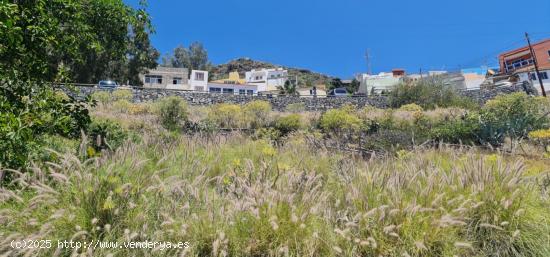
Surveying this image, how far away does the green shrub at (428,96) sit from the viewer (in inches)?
1067

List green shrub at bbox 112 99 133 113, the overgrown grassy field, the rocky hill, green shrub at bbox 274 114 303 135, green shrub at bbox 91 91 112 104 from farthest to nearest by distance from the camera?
the rocky hill → green shrub at bbox 91 91 112 104 → green shrub at bbox 112 99 133 113 → green shrub at bbox 274 114 303 135 → the overgrown grassy field

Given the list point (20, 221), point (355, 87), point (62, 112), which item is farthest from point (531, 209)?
point (355, 87)

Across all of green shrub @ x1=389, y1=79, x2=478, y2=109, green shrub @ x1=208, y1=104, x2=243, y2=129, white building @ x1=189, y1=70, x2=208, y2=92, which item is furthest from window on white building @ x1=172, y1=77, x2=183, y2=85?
green shrub @ x1=208, y1=104, x2=243, y2=129

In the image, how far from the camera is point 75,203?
2.41m

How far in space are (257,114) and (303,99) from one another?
31.4 ft

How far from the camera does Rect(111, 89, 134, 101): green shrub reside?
76.0 ft

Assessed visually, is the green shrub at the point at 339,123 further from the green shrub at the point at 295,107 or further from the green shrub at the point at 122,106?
the green shrub at the point at 122,106

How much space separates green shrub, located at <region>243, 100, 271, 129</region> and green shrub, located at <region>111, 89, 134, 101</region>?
8.48 meters

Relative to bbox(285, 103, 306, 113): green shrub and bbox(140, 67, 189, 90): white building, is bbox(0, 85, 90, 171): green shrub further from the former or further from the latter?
bbox(140, 67, 189, 90): white building

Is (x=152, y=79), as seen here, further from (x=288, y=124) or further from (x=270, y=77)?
(x=288, y=124)

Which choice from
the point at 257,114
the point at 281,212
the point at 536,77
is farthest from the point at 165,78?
the point at 281,212

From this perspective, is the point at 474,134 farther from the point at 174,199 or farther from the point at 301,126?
the point at 174,199

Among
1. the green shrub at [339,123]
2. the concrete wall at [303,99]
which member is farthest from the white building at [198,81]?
the green shrub at [339,123]

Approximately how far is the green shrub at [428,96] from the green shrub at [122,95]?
67.1ft
